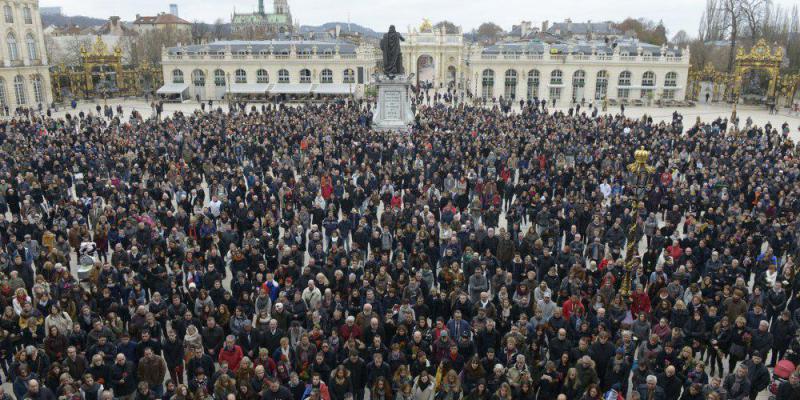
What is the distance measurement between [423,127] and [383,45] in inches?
191

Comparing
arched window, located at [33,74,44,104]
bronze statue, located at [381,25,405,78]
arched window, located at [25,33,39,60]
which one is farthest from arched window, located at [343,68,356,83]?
bronze statue, located at [381,25,405,78]

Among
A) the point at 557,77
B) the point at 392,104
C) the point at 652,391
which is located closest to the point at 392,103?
the point at 392,104

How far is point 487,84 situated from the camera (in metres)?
57.6

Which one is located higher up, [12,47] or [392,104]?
[12,47]

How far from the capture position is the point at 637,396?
7.00m

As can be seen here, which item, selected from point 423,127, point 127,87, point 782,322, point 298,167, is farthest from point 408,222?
point 127,87

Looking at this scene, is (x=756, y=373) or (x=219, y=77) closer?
(x=756, y=373)

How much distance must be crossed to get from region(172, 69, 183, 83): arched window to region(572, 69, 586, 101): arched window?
38.5 meters

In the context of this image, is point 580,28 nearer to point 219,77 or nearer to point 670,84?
point 670,84

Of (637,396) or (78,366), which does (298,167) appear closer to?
(78,366)

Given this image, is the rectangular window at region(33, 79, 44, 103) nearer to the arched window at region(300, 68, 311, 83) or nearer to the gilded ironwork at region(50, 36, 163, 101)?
the gilded ironwork at region(50, 36, 163, 101)

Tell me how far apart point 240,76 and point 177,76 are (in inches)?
254

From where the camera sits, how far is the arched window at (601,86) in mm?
54375

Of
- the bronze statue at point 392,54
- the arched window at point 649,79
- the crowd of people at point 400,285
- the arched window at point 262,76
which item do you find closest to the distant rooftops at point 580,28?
the arched window at point 649,79
